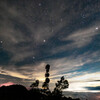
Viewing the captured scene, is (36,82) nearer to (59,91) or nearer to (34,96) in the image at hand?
(59,91)

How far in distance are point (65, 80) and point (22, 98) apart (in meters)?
33.1

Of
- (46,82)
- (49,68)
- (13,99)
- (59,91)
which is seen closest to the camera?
(13,99)

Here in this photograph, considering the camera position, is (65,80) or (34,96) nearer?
(34,96)

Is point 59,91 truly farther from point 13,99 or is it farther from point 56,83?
point 13,99

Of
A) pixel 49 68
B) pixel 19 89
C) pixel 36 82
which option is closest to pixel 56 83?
pixel 49 68

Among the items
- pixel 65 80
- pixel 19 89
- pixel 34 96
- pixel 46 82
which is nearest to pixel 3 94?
pixel 19 89

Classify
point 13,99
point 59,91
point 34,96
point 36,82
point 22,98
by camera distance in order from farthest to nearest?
point 36,82, point 59,91, point 34,96, point 22,98, point 13,99

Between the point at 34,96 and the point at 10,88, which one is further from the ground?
the point at 10,88

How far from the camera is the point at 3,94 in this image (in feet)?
93.7

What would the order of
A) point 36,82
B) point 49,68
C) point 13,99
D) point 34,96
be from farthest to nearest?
point 36,82
point 49,68
point 34,96
point 13,99

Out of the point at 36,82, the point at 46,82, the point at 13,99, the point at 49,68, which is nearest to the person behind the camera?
the point at 13,99

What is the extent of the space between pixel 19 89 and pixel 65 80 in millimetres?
31962

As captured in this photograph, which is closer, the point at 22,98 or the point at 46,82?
the point at 22,98

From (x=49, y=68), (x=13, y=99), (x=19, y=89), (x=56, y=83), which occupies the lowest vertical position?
(x=13, y=99)
